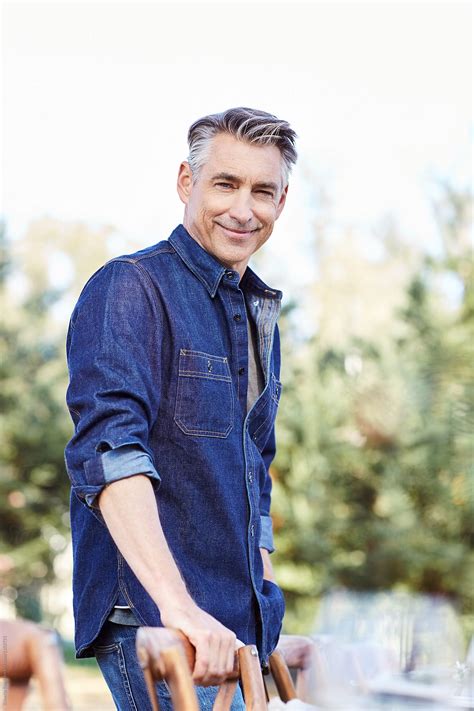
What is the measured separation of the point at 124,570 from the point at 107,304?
1.15 ft

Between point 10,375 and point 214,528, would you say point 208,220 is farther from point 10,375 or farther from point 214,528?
point 10,375

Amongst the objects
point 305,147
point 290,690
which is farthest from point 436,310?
point 290,690

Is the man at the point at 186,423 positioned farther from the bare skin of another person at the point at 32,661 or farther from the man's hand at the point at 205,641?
the bare skin of another person at the point at 32,661

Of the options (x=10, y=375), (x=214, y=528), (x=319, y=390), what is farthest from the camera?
(x=10, y=375)

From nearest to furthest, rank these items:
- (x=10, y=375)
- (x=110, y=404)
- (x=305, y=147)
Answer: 1. (x=110, y=404)
2. (x=10, y=375)
3. (x=305, y=147)

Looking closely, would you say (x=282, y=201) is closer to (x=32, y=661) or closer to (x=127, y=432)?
(x=127, y=432)

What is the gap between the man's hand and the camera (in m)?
1.21

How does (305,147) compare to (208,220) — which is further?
(305,147)

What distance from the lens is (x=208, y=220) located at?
160cm

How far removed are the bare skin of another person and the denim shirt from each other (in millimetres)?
329

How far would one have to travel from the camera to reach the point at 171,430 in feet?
4.80

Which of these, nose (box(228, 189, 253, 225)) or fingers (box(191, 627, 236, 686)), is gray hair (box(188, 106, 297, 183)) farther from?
fingers (box(191, 627, 236, 686))

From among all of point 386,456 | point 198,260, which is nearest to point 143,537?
point 198,260

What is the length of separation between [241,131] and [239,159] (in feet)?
0.13
